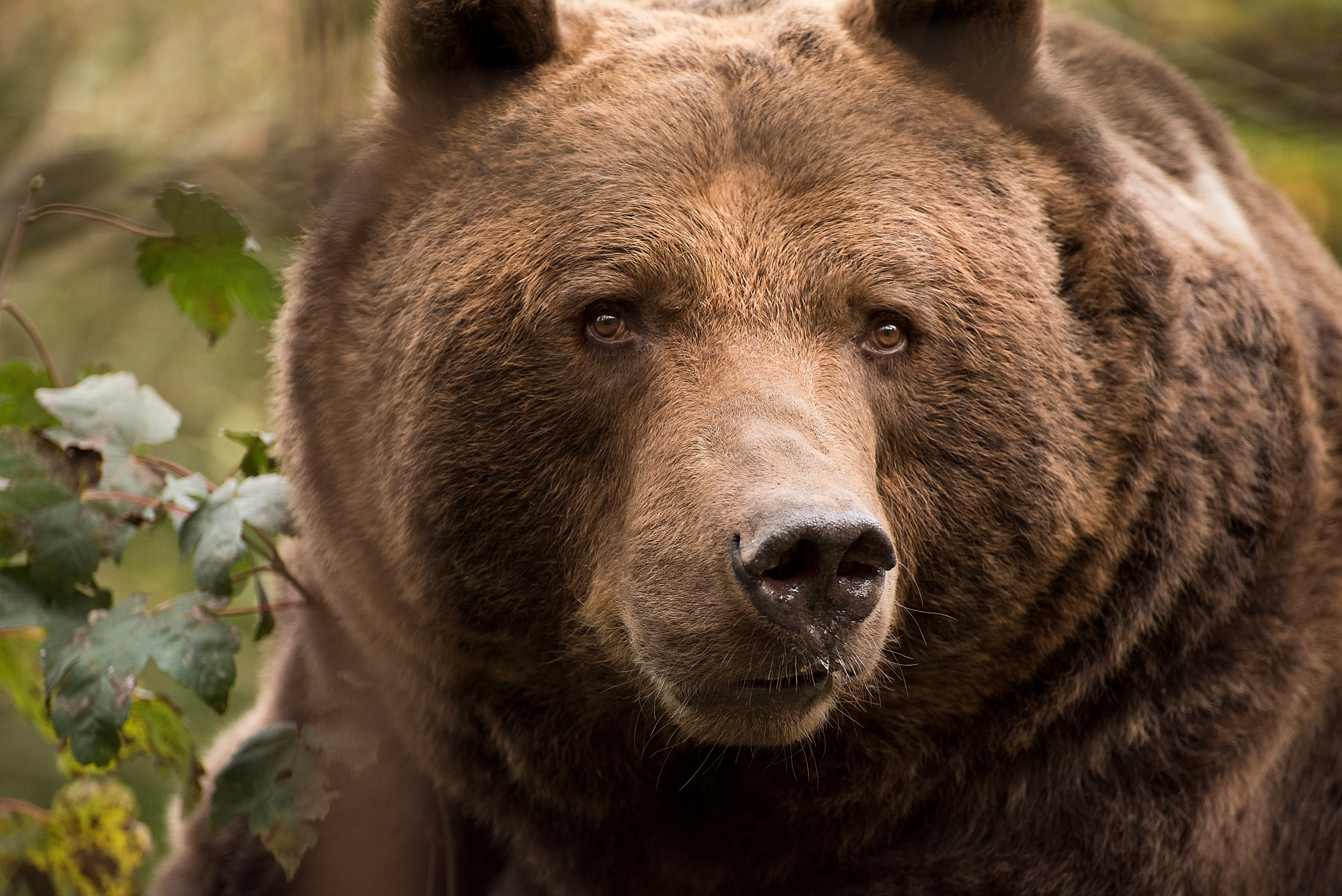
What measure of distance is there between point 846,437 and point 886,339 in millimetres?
336

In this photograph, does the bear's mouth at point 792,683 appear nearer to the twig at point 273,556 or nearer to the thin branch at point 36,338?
the twig at point 273,556

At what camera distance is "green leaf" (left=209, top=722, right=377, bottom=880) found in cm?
324

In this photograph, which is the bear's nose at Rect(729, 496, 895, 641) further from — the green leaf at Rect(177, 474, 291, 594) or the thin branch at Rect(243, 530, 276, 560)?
the thin branch at Rect(243, 530, 276, 560)

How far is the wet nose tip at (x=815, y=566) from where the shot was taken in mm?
2312

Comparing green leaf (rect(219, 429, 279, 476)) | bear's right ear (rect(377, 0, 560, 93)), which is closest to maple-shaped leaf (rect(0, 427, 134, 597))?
green leaf (rect(219, 429, 279, 476))

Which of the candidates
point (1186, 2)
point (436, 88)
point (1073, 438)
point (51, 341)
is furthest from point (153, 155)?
point (1186, 2)

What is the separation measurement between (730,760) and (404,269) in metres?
1.44

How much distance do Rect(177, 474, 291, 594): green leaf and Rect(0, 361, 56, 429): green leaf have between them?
552mm

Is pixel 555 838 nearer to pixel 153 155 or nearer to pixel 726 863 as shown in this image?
pixel 726 863

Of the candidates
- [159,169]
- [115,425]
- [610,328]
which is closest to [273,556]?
[115,425]

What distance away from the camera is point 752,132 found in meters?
3.08

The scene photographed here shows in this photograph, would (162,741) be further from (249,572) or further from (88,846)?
(88,846)

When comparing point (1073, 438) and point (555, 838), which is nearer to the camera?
point (1073, 438)

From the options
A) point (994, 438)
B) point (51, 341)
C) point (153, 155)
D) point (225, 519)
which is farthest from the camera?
point (51, 341)
